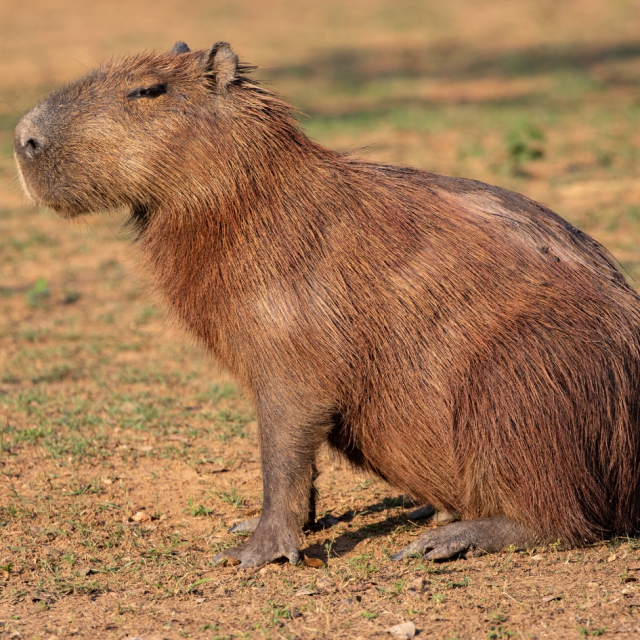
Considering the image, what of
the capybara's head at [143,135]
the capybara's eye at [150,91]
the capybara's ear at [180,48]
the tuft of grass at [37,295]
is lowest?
the tuft of grass at [37,295]

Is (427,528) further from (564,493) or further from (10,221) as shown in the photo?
(10,221)

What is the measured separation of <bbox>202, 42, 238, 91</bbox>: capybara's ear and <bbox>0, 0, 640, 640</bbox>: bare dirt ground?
2.57 feet

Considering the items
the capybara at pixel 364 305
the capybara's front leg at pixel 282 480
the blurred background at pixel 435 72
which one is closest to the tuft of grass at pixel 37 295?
the blurred background at pixel 435 72

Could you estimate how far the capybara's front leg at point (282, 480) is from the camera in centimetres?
315

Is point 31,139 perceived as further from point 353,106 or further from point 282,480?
point 353,106

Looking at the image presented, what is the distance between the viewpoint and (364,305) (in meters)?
3.17

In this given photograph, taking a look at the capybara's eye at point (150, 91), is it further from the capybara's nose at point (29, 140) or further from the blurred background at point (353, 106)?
the blurred background at point (353, 106)

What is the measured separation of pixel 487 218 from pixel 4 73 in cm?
1255

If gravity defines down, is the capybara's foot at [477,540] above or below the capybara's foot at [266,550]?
below

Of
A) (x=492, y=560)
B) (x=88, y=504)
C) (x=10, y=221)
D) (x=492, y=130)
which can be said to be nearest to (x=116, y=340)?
(x=88, y=504)

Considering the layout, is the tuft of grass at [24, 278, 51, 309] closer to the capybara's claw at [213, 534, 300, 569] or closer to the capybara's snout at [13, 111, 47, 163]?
the capybara's snout at [13, 111, 47, 163]

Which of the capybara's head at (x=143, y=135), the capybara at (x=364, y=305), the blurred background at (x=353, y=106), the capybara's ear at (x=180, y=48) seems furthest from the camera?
the blurred background at (x=353, y=106)

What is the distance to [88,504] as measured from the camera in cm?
374

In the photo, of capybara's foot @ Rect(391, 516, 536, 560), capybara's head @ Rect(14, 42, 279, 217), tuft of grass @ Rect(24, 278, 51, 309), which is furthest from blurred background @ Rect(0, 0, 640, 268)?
capybara's foot @ Rect(391, 516, 536, 560)
